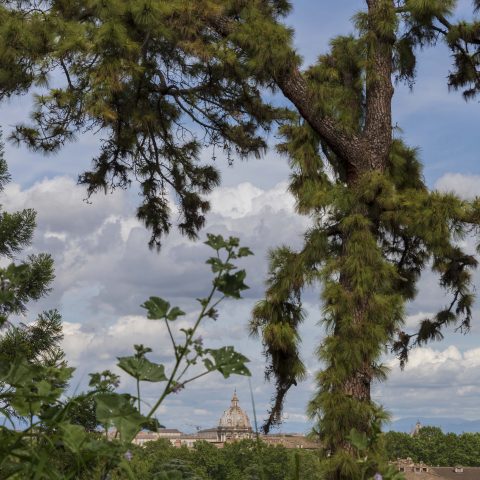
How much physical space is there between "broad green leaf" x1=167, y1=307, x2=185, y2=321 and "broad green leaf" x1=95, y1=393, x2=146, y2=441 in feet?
0.60

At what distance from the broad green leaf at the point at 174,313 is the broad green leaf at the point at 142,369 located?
11 cm

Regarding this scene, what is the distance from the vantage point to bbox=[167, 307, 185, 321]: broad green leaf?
61.7 inches

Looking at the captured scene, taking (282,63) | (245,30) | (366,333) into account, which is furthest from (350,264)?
(245,30)

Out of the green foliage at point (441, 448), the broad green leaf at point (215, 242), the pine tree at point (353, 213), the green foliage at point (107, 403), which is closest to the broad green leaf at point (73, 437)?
the green foliage at point (107, 403)

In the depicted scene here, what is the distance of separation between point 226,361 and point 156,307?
18cm

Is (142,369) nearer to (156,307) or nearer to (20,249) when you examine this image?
(156,307)

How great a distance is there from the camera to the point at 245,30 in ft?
27.9

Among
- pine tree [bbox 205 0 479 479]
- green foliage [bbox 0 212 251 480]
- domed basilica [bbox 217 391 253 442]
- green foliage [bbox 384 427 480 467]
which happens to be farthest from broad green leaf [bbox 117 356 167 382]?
green foliage [bbox 384 427 480 467]

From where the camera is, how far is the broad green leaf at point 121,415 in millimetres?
1548

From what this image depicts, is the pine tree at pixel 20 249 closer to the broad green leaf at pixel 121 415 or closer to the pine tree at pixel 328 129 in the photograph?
the pine tree at pixel 328 129

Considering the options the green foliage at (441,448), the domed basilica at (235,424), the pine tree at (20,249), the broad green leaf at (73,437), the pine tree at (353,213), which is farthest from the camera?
the green foliage at (441,448)

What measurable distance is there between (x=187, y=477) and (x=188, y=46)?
7.07 metres

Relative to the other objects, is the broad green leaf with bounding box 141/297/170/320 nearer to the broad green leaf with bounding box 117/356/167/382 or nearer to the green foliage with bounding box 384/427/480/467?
the broad green leaf with bounding box 117/356/167/382

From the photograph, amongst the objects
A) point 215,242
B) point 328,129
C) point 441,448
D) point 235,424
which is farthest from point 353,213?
point 441,448
